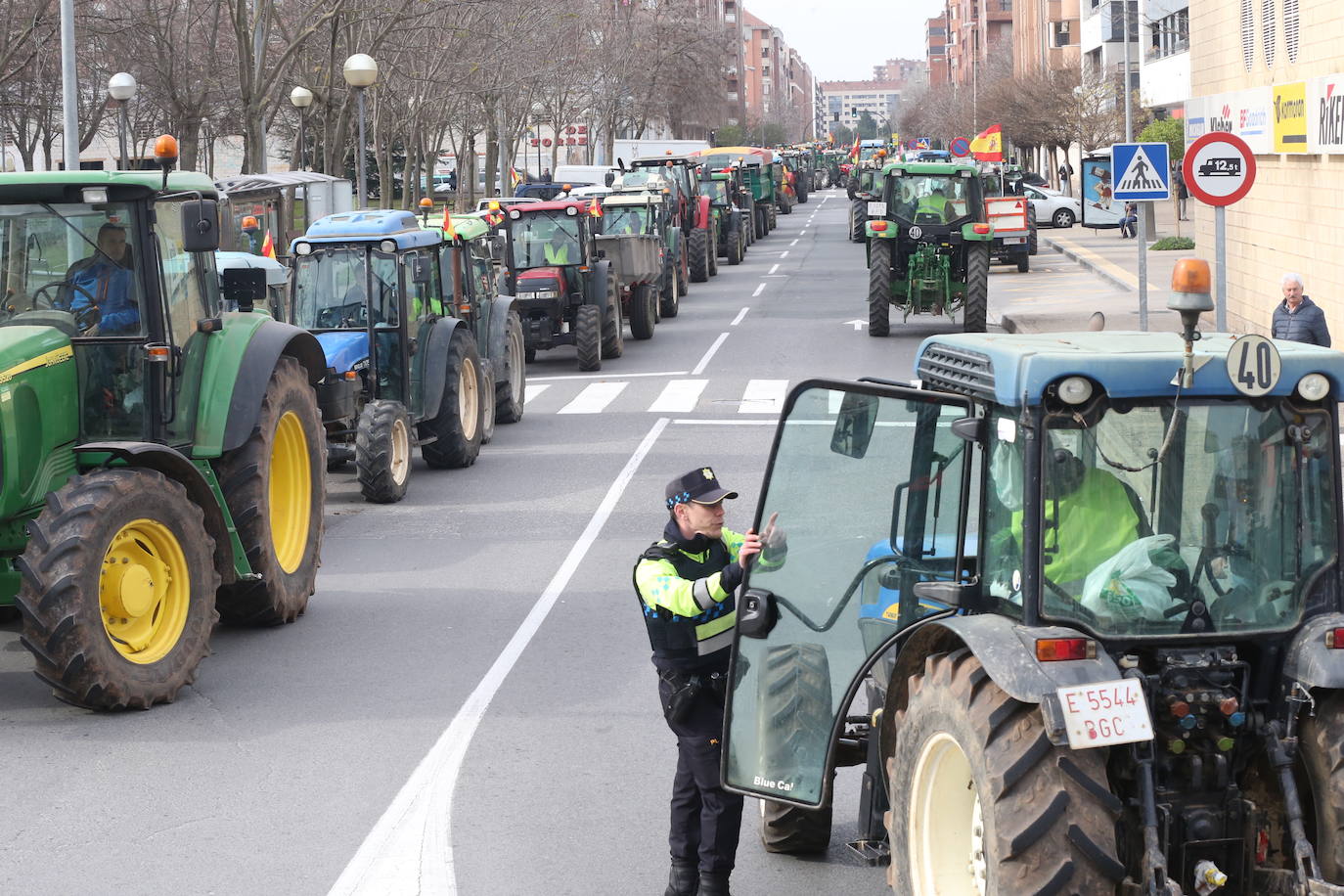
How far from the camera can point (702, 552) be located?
5875mm

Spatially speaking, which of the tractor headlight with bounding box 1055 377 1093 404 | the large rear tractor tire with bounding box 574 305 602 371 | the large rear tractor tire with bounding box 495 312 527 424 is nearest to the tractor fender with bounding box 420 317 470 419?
the large rear tractor tire with bounding box 495 312 527 424

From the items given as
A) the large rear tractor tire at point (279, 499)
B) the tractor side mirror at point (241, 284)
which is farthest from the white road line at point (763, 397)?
the tractor side mirror at point (241, 284)

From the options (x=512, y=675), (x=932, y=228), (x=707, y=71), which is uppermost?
(x=707, y=71)

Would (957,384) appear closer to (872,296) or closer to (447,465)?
(447,465)

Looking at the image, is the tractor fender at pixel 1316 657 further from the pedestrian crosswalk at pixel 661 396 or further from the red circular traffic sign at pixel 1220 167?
the pedestrian crosswalk at pixel 661 396

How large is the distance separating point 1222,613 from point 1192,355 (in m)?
0.72

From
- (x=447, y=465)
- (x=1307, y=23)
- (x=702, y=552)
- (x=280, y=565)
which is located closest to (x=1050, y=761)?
(x=702, y=552)

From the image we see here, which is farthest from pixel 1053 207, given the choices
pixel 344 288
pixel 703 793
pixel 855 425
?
pixel 855 425

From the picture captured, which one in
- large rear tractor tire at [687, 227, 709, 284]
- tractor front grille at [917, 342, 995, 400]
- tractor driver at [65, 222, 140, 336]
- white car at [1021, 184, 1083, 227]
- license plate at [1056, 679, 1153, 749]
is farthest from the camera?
white car at [1021, 184, 1083, 227]

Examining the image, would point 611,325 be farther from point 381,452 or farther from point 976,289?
point 381,452

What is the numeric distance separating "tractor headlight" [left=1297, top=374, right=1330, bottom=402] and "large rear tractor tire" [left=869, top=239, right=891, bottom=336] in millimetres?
20879

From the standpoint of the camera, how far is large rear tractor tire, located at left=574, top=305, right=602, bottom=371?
76.6 feet

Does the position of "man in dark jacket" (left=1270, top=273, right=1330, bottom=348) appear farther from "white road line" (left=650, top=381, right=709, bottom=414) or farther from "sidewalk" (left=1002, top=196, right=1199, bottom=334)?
Answer: "sidewalk" (left=1002, top=196, right=1199, bottom=334)

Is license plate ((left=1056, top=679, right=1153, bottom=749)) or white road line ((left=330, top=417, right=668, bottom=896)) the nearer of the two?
license plate ((left=1056, top=679, right=1153, bottom=749))
